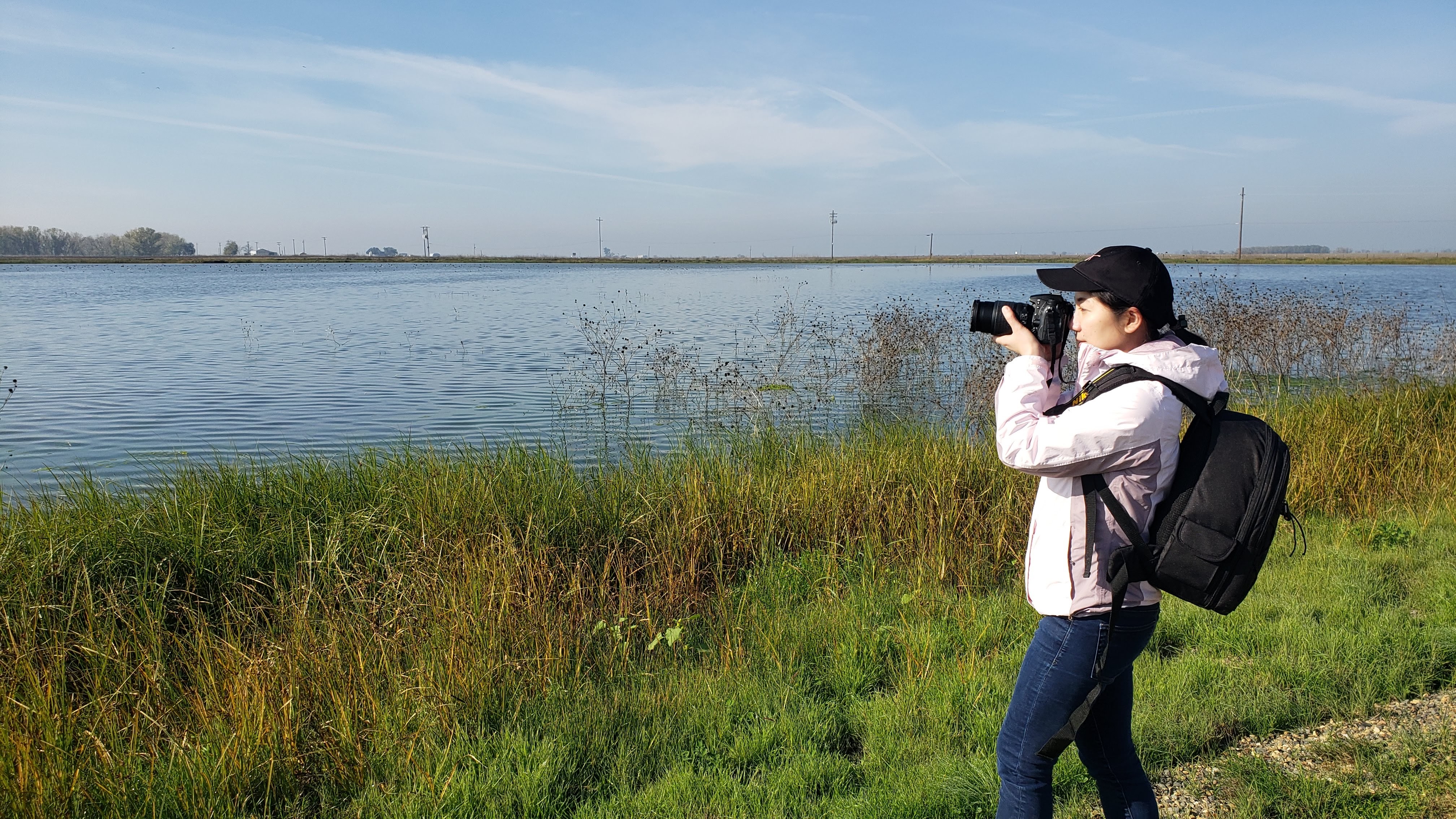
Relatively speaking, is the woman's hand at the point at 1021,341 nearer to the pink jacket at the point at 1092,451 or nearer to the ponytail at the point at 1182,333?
the pink jacket at the point at 1092,451

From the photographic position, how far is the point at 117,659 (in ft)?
12.8

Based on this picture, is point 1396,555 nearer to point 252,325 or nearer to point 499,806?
point 499,806

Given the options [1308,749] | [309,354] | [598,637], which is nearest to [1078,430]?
[1308,749]

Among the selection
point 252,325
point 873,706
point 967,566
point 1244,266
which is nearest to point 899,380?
point 967,566

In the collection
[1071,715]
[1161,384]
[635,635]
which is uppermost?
[1161,384]

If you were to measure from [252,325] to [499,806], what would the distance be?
86.2ft

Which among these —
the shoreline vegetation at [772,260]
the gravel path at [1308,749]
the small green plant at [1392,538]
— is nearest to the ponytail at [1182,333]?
the gravel path at [1308,749]

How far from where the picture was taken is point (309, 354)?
19.0 m

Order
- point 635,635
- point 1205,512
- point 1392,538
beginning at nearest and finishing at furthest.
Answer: point 1205,512 < point 635,635 < point 1392,538

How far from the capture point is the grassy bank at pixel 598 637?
3.18m

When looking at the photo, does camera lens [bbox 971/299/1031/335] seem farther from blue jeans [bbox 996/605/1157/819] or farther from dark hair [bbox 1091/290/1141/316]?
blue jeans [bbox 996/605/1157/819]

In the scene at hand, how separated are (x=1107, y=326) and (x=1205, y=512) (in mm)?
522

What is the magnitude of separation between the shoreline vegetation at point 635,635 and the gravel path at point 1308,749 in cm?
8

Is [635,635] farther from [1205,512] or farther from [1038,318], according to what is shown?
[1205,512]
